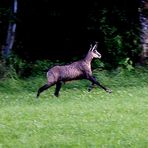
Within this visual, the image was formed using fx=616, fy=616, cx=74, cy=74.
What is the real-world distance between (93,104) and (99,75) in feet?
13.7

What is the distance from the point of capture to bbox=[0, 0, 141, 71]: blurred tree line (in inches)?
741

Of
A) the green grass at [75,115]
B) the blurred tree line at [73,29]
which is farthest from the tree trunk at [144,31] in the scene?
the green grass at [75,115]

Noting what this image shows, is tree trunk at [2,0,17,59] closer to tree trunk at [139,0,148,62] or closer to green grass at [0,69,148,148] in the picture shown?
green grass at [0,69,148,148]

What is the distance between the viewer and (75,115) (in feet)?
38.7

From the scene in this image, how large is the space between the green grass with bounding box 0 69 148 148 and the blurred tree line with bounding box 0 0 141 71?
1.97m

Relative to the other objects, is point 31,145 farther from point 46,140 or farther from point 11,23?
point 11,23

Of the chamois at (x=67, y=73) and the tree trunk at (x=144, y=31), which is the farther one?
the tree trunk at (x=144, y=31)

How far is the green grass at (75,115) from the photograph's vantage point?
9.77 m

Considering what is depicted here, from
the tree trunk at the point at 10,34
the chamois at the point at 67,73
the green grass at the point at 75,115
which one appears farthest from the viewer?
the tree trunk at the point at 10,34

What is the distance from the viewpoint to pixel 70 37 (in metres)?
20.3

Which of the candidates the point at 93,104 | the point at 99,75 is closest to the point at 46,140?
the point at 93,104

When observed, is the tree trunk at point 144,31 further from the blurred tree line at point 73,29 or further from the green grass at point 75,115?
the green grass at point 75,115

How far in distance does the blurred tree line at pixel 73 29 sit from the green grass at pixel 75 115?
1973 mm

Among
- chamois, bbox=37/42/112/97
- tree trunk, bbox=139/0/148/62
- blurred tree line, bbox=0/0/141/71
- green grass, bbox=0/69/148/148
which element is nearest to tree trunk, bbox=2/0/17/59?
blurred tree line, bbox=0/0/141/71
